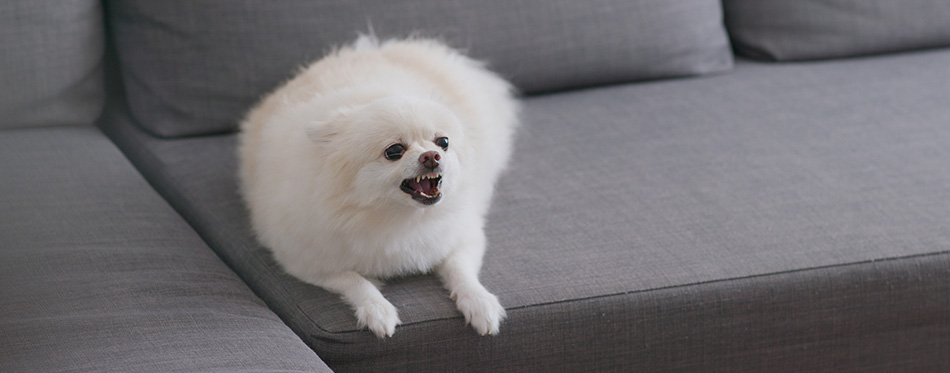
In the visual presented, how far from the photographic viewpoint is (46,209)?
1.42 metres

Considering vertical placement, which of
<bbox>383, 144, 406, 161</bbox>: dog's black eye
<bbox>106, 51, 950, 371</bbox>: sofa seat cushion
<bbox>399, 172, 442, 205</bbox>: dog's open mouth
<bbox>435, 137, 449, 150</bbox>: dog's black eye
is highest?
<bbox>383, 144, 406, 161</bbox>: dog's black eye

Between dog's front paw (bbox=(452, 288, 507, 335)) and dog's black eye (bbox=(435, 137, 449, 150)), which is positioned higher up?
dog's black eye (bbox=(435, 137, 449, 150))

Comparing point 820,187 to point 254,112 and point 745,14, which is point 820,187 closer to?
point 745,14

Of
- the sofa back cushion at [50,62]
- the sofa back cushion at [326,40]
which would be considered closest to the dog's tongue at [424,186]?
the sofa back cushion at [326,40]

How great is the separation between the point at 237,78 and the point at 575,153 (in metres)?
0.68

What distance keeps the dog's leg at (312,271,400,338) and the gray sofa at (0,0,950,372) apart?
15 mm

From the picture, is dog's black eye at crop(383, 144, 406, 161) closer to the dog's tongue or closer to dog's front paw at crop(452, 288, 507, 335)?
the dog's tongue

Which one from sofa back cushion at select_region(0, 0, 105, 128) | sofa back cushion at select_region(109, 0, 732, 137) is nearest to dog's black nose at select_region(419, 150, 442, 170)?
sofa back cushion at select_region(109, 0, 732, 137)

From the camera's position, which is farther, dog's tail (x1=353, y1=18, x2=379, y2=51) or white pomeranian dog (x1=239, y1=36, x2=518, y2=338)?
dog's tail (x1=353, y1=18, x2=379, y2=51)

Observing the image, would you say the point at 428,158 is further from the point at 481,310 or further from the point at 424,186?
the point at 481,310

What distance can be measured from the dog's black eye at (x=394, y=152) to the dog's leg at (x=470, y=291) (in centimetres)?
19

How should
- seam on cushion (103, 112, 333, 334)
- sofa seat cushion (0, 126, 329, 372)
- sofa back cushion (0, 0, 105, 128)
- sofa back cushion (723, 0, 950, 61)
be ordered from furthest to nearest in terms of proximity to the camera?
sofa back cushion (723, 0, 950, 61)
sofa back cushion (0, 0, 105, 128)
seam on cushion (103, 112, 333, 334)
sofa seat cushion (0, 126, 329, 372)

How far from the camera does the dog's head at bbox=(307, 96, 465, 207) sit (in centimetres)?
117

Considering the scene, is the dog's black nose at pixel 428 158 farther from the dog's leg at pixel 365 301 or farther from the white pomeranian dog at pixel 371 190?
the dog's leg at pixel 365 301
